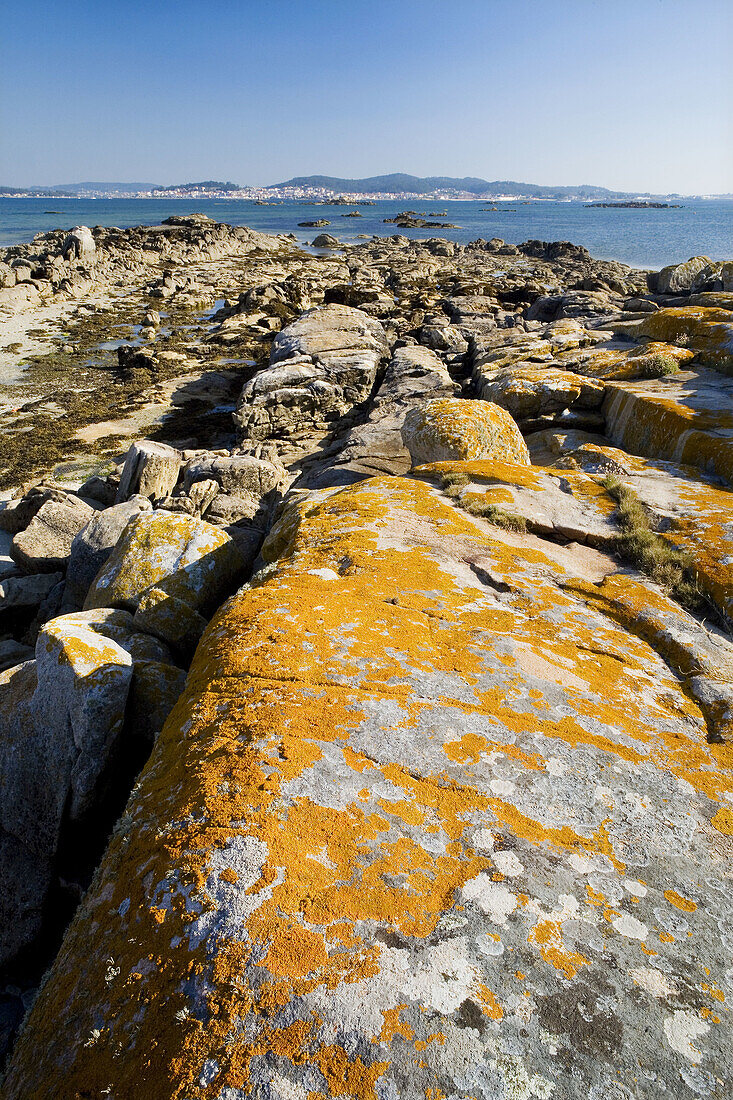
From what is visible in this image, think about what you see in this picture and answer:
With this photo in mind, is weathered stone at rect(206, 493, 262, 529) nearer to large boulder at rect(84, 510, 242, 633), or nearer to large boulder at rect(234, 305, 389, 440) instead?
large boulder at rect(84, 510, 242, 633)

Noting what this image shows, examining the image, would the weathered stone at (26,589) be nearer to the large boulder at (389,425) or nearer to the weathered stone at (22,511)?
the weathered stone at (22,511)

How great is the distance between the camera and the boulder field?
194cm

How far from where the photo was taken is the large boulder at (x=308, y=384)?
1709 cm

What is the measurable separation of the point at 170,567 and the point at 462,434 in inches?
179

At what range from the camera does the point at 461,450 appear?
8.05 meters

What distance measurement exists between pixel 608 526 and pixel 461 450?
255 centimetres

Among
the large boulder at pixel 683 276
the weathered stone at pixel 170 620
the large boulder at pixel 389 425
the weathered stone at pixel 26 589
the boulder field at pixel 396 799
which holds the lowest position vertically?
the weathered stone at pixel 26 589

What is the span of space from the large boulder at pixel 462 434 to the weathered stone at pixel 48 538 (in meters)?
6.75

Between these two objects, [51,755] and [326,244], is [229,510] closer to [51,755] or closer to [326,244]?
[51,755]

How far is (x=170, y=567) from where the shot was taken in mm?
7039

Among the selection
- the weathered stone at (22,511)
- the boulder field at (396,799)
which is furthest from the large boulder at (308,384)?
the boulder field at (396,799)

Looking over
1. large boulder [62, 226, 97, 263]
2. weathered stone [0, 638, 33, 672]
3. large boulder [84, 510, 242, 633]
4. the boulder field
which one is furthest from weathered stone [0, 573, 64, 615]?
large boulder [62, 226, 97, 263]

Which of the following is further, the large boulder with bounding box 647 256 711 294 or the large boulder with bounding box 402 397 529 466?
the large boulder with bounding box 647 256 711 294

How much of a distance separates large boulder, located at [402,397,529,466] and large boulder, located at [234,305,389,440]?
8995 mm
